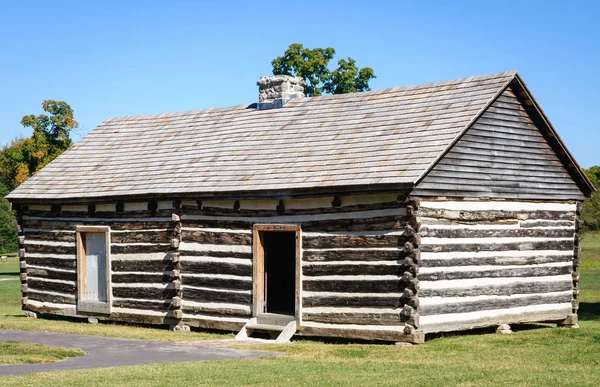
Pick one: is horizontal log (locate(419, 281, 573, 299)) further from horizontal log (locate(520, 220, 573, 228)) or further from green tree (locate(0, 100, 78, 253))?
green tree (locate(0, 100, 78, 253))

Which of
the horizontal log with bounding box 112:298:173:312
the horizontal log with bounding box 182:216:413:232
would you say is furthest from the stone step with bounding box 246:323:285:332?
the horizontal log with bounding box 112:298:173:312

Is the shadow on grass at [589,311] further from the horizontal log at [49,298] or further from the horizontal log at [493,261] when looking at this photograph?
the horizontal log at [49,298]

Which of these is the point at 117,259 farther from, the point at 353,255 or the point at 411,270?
the point at 411,270

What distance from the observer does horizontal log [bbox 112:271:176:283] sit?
70.0 ft

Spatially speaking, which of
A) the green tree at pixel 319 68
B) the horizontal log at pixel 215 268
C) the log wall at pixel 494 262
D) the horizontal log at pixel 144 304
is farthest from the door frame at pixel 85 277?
the green tree at pixel 319 68

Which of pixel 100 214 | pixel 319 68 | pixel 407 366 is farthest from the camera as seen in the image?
pixel 319 68

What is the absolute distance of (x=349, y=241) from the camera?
1820 centimetres

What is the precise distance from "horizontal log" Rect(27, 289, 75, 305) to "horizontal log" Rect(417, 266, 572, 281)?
32.5ft

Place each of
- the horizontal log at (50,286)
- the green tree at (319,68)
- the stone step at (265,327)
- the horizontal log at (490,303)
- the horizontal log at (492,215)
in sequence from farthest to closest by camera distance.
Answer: the green tree at (319,68) < the horizontal log at (50,286) < the stone step at (265,327) < the horizontal log at (492,215) < the horizontal log at (490,303)

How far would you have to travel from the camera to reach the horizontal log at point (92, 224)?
2159 centimetres

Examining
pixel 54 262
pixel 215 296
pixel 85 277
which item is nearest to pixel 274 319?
pixel 215 296

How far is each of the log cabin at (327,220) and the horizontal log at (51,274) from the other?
6cm

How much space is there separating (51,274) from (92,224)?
7.00 ft

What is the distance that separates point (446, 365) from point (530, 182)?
6.93m
